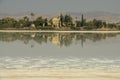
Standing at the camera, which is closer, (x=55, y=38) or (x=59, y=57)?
(x=59, y=57)


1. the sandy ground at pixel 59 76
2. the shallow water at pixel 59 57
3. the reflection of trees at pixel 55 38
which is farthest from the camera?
the reflection of trees at pixel 55 38

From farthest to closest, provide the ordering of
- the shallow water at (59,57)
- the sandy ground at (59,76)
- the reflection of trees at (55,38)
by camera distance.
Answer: the reflection of trees at (55,38)
the shallow water at (59,57)
the sandy ground at (59,76)

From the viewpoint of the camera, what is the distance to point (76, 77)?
5.29 metres

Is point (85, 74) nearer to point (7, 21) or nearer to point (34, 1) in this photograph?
point (7, 21)

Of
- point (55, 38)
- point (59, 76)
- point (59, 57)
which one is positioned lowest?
point (55, 38)

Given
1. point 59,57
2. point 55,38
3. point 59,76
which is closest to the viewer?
point 59,76

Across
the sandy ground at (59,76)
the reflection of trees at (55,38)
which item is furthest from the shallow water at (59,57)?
the reflection of trees at (55,38)

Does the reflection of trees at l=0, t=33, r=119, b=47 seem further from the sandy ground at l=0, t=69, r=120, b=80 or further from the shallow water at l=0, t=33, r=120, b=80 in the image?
the sandy ground at l=0, t=69, r=120, b=80

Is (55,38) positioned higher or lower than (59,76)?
lower

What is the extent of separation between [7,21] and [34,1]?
36.9 metres

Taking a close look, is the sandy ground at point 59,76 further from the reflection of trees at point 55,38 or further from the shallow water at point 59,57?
the reflection of trees at point 55,38

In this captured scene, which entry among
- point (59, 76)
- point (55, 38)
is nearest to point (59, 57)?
point (59, 76)

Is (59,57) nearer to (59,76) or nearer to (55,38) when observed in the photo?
(59,76)

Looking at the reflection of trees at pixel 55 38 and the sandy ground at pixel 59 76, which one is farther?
the reflection of trees at pixel 55 38
